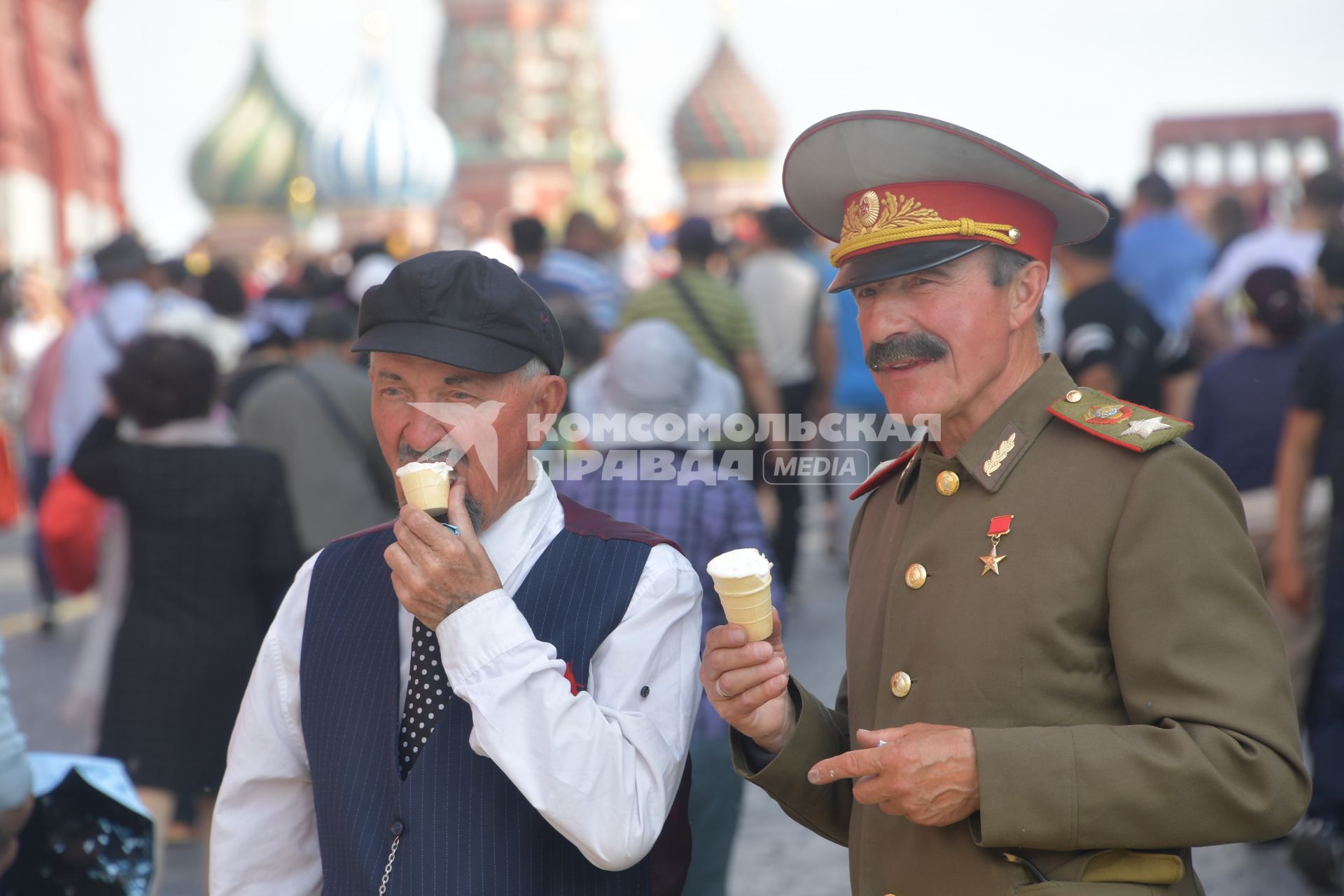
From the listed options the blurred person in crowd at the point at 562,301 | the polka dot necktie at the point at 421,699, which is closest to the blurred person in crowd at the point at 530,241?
the blurred person in crowd at the point at 562,301

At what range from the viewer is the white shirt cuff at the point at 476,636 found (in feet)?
6.83

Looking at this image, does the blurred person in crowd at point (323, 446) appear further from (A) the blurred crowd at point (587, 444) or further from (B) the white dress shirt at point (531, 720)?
(B) the white dress shirt at point (531, 720)

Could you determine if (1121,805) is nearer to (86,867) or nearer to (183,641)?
(86,867)

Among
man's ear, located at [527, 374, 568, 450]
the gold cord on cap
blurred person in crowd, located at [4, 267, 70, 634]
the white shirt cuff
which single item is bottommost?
blurred person in crowd, located at [4, 267, 70, 634]

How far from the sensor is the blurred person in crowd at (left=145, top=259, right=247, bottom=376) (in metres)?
7.64

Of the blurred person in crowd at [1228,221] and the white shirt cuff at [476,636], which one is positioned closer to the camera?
the white shirt cuff at [476,636]

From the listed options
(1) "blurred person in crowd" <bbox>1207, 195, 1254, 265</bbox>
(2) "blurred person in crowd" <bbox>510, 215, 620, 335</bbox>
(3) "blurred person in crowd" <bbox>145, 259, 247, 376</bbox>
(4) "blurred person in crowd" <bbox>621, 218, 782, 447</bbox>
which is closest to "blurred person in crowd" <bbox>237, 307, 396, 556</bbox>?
(3) "blurred person in crowd" <bbox>145, 259, 247, 376</bbox>

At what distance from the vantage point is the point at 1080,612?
2.14 meters

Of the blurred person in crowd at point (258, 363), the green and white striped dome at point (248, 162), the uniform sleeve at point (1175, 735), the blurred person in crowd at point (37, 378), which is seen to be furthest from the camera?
the green and white striped dome at point (248, 162)

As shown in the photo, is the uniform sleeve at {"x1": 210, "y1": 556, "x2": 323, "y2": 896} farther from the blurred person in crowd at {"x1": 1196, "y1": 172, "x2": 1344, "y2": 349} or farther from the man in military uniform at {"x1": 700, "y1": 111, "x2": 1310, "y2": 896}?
the blurred person in crowd at {"x1": 1196, "y1": 172, "x2": 1344, "y2": 349}

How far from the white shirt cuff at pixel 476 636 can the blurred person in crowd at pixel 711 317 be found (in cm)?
511

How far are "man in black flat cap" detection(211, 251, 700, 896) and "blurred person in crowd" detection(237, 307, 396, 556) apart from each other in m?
3.23

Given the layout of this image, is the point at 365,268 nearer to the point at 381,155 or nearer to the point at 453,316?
the point at 453,316

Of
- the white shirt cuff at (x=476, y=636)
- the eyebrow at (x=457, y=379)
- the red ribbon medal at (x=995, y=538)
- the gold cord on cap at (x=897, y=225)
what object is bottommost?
the white shirt cuff at (x=476, y=636)
